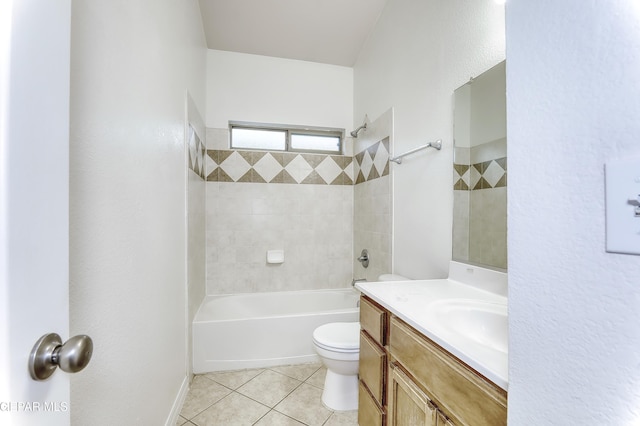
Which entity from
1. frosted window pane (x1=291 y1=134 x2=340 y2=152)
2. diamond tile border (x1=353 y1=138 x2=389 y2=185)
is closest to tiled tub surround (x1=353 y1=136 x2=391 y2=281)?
diamond tile border (x1=353 y1=138 x2=389 y2=185)

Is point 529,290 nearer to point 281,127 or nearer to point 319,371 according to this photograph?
point 319,371

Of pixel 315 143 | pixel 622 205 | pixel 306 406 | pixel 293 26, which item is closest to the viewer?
pixel 622 205

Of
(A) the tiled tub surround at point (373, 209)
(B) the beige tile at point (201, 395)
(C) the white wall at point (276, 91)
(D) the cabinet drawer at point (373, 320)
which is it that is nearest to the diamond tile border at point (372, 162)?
(A) the tiled tub surround at point (373, 209)

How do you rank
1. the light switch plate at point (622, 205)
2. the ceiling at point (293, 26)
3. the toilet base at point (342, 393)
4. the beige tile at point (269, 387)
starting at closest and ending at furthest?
the light switch plate at point (622, 205) < the toilet base at point (342, 393) < the beige tile at point (269, 387) < the ceiling at point (293, 26)

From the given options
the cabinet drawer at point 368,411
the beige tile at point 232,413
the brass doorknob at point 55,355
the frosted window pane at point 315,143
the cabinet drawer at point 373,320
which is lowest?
the beige tile at point 232,413

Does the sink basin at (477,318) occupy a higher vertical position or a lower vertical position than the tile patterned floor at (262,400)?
higher

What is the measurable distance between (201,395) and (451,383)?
5.75 ft

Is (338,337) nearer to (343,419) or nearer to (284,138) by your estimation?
(343,419)

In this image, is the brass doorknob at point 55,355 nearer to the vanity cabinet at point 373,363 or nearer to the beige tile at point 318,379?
the vanity cabinet at point 373,363

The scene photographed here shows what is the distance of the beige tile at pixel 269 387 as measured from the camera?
5.84 ft

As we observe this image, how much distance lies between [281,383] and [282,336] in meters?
0.35

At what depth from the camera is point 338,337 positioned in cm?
179

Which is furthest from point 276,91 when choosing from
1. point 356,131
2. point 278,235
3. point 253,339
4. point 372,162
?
point 253,339

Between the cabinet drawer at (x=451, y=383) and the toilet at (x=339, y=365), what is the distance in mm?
603
